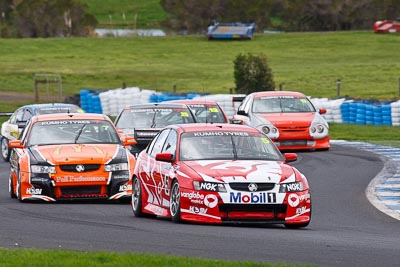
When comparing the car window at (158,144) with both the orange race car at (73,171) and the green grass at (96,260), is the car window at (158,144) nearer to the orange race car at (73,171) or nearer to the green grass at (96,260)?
the orange race car at (73,171)

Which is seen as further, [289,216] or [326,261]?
[289,216]

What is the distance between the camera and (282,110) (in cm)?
2905

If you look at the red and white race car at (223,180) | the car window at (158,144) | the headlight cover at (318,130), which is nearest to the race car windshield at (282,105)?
the headlight cover at (318,130)

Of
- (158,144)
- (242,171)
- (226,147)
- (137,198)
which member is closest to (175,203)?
(242,171)

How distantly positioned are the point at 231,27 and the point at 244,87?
4381cm

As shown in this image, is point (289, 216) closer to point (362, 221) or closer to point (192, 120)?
point (362, 221)

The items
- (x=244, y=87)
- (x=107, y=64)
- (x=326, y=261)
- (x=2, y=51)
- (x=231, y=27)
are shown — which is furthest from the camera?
(x=231, y=27)

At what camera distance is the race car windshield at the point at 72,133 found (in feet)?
60.1

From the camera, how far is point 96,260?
1048cm

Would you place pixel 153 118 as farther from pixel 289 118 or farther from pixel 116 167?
pixel 116 167

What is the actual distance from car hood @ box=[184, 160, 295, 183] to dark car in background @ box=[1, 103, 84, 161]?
12.3 m

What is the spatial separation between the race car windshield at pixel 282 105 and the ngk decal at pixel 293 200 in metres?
15.1

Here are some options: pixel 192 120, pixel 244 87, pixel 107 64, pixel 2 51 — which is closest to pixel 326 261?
pixel 192 120

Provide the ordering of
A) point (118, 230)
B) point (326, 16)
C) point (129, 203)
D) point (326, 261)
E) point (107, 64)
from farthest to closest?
point (326, 16) → point (107, 64) → point (129, 203) → point (118, 230) → point (326, 261)
